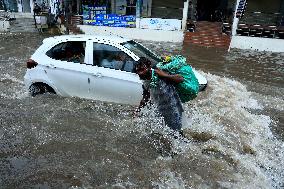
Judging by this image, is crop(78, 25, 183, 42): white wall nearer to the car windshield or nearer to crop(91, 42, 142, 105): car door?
the car windshield

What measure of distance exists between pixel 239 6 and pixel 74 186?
18012 millimetres

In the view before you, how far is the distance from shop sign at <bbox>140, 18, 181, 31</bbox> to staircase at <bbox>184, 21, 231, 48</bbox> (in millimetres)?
1097

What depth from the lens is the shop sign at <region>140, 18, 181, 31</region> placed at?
2062cm

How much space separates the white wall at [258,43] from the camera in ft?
61.3

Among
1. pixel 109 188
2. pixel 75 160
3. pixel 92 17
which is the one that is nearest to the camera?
pixel 109 188

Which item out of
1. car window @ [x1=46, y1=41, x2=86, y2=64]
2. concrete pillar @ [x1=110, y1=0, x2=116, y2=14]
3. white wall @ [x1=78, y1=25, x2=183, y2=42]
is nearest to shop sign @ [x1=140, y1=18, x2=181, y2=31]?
white wall @ [x1=78, y1=25, x2=183, y2=42]

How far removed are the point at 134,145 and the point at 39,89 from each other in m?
2.81

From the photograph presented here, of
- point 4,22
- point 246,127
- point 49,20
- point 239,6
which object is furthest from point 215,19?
point 246,127

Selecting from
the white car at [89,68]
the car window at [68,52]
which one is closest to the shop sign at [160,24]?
the white car at [89,68]

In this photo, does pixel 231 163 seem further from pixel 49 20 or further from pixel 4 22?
pixel 4 22

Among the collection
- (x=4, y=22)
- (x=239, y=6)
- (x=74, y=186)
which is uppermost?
(x=239, y=6)

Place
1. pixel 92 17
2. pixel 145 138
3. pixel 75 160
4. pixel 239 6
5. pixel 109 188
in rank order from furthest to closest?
pixel 92 17, pixel 239 6, pixel 145 138, pixel 75 160, pixel 109 188

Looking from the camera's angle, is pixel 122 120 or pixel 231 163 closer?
pixel 231 163

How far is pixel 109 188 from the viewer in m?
4.43
